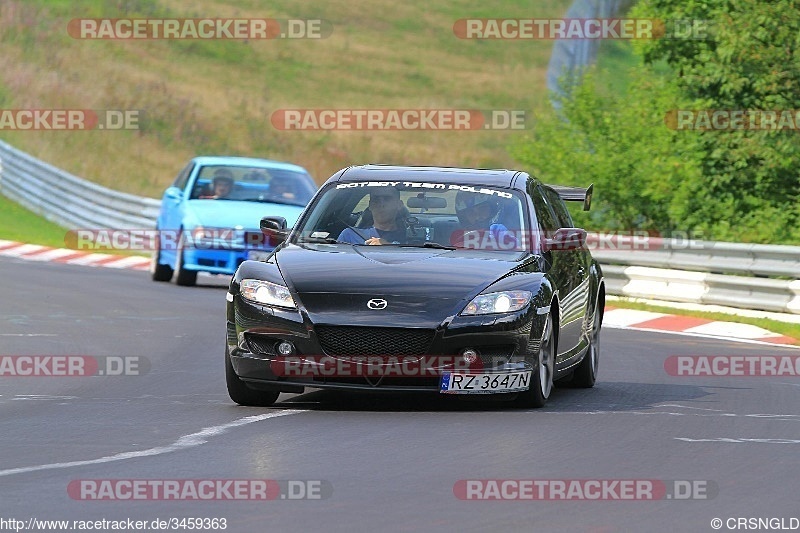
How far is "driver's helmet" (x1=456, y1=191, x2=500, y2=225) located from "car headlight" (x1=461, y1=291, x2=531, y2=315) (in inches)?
46.4

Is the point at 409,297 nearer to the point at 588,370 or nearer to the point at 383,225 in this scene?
the point at 383,225

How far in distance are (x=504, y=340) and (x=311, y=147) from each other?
45569 millimetres

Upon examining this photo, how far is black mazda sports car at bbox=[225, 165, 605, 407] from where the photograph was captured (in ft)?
36.2

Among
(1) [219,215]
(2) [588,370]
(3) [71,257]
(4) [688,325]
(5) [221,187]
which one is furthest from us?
(3) [71,257]

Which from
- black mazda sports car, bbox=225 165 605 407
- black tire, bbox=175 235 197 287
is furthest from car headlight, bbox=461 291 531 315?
black tire, bbox=175 235 197 287

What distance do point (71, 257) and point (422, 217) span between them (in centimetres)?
1852

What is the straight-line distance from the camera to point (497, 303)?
36.8 feet

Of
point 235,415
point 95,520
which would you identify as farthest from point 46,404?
point 95,520

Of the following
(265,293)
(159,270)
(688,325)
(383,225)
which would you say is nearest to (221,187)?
(159,270)

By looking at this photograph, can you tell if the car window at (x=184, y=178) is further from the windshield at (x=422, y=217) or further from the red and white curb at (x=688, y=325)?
the windshield at (x=422, y=217)

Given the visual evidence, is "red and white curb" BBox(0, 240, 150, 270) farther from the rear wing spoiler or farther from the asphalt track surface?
the rear wing spoiler

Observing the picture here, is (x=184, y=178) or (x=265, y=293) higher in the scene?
(x=265, y=293)

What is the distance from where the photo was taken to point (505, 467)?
9.12 m

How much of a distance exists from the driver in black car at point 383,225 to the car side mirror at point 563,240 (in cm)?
94
